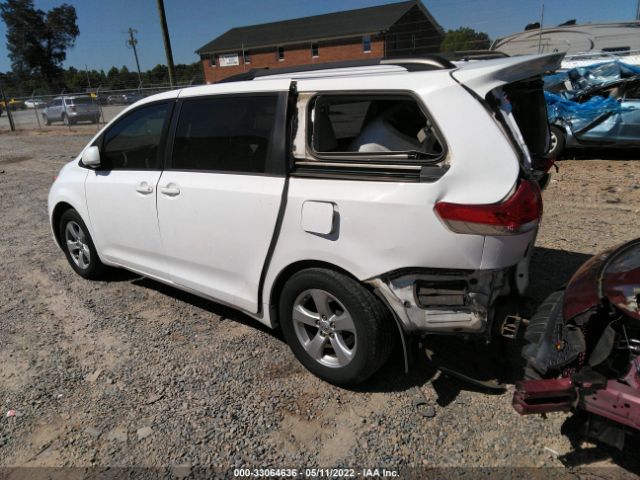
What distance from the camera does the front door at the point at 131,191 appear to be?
3623mm

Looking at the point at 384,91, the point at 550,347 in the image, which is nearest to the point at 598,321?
the point at 550,347

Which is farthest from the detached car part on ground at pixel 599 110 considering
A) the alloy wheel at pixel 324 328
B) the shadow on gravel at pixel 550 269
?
the alloy wheel at pixel 324 328

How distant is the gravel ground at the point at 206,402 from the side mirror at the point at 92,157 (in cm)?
122

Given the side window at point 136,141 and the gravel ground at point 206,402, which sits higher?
the side window at point 136,141

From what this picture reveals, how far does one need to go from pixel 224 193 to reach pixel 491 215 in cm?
166

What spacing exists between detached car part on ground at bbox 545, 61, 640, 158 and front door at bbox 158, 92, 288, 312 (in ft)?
24.1

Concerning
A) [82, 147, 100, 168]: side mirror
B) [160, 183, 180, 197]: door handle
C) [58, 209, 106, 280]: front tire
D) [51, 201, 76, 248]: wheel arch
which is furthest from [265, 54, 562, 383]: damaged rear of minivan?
[51, 201, 76, 248]: wheel arch

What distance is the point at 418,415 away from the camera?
8.75 feet

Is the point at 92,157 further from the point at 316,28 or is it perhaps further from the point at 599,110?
the point at 316,28

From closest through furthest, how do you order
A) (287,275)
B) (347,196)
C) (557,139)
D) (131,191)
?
(347,196), (287,275), (131,191), (557,139)

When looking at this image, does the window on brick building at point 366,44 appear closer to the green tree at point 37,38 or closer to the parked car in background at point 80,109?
the parked car in background at point 80,109

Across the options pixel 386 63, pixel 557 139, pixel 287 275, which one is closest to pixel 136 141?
pixel 287 275

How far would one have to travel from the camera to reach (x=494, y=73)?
239 cm

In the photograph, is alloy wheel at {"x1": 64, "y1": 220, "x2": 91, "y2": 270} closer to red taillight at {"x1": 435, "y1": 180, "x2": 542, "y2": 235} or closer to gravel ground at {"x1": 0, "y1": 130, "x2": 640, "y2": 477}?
gravel ground at {"x1": 0, "y1": 130, "x2": 640, "y2": 477}
